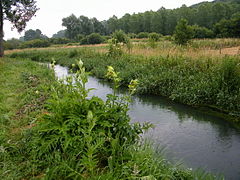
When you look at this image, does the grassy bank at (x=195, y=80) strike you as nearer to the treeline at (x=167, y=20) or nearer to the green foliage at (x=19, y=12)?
the green foliage at (x=19, y=12)

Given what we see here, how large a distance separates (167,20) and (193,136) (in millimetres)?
48016

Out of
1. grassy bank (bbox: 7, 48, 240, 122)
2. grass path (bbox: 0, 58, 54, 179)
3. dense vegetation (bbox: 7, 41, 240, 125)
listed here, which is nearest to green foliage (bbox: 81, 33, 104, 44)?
dense vegetation (bbox: 7, 41, 240, 125)

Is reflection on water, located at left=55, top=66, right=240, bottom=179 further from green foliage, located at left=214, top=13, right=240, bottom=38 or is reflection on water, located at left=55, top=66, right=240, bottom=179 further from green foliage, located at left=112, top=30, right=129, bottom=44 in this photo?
green foliage, located at left=214, top=13, right=240, bottom=38

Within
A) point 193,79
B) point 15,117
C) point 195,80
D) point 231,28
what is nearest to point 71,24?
point 231,28

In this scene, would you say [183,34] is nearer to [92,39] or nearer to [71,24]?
[92,39]

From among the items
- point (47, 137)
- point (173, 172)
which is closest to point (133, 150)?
point (173, 172)

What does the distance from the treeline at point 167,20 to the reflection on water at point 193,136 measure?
24.8 m

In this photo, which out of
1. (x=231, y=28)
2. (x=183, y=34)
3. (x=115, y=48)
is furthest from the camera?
(x=231, y=28)

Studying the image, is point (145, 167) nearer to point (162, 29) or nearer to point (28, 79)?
point (28, 79)

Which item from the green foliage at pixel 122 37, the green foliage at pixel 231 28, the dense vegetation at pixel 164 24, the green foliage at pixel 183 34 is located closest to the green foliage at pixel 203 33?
the dense vegetation at pixel 164 24

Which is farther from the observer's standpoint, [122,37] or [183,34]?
[183,34]

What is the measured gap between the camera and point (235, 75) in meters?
5.84

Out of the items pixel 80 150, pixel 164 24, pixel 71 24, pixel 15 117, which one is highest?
pixel 71 24

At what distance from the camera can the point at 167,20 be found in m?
48.2
